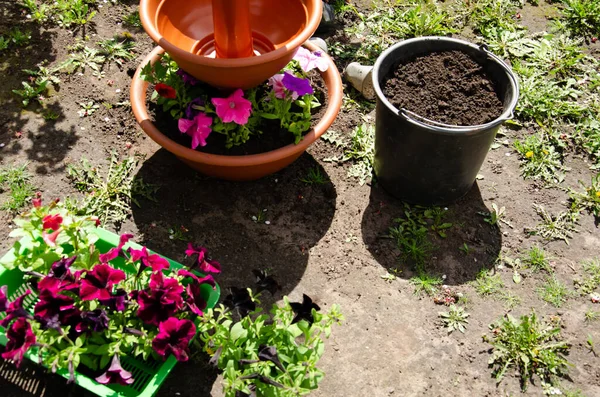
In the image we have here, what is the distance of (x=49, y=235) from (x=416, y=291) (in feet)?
6.14

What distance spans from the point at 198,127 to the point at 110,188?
734 millimetres

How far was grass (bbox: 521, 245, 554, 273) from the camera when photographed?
3.28m

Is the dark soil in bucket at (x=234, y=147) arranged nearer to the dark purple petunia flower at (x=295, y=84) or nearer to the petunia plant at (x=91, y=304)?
the dark purple petunia flower at (x=295, y=84)

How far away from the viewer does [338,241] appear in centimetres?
333

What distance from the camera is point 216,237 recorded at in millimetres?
3268

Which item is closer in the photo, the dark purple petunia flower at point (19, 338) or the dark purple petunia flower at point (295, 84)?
the dark purple petunia flower at point (19, 338)

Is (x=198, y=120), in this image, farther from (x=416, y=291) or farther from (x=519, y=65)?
(x=519, y=65)

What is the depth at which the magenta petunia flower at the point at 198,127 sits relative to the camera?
307 centimetres

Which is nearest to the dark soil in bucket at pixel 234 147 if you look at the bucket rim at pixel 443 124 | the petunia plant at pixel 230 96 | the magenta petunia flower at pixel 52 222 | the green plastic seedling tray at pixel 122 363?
the petunia plant at pixel 230 96

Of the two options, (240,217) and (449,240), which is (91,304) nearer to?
(240,217)

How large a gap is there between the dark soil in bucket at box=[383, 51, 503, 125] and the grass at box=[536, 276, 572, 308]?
3.20ft

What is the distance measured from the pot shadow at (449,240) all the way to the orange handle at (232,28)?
1.21m

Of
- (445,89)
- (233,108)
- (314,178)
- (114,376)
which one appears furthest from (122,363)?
(445,89)

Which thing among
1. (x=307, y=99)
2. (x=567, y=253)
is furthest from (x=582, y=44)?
(x=307, y=99)
